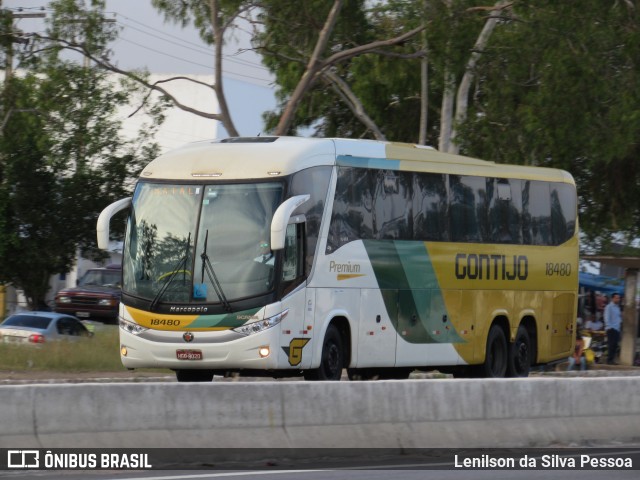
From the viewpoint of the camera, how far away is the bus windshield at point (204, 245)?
1723 cm

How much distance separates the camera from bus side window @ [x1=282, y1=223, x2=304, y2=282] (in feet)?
57.0

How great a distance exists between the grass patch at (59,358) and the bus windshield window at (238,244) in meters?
6.38

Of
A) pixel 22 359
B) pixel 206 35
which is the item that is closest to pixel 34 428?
pixel 22 359

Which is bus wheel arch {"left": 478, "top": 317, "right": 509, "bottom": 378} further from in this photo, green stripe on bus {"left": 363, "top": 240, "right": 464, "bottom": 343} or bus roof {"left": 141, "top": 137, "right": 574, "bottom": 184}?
bus roof {"left": 141, "top": 137, "right": 574, "bottom": 184}

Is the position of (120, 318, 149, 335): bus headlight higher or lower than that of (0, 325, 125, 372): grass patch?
higher

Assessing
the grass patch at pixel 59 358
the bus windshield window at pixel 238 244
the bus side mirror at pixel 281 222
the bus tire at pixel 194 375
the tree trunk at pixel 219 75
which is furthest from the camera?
the tree trunk at pixel 219 75

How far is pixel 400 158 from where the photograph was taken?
20.3 m

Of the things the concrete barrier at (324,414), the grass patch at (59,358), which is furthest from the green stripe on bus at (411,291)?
the concrete barrier at (324,414)

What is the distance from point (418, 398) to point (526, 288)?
457 inches

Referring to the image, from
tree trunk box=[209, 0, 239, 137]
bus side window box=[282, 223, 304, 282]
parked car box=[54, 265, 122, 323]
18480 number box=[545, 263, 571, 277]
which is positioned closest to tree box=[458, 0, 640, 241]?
tree trunk box=[209, 0, 239, 137]

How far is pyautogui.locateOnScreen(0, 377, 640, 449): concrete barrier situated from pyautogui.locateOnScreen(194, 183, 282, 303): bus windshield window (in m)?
5.38

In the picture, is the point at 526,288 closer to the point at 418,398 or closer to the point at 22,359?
the point at 22,359

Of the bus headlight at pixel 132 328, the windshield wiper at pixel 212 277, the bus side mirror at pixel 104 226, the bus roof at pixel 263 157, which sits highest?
the bus roof at pixel 263 157

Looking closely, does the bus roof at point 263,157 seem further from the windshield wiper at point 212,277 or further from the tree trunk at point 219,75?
the tree trunk at point 219,75
